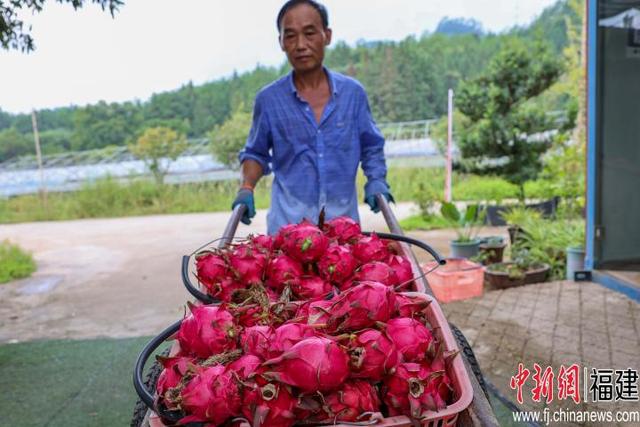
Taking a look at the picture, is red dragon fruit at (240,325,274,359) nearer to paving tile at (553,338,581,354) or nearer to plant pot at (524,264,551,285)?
paving tile at (553,338,581,354)

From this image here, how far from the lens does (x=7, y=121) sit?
20812mm

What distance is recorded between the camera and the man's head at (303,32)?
231cm

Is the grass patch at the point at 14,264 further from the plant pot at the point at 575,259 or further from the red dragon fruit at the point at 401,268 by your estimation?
the red dragon fruit at the point at 401,268

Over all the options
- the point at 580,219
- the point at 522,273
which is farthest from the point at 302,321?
the point at 580,219

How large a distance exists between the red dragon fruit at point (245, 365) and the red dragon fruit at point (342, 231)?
68cm

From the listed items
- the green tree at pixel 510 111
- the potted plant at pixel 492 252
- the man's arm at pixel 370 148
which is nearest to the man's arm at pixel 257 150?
the man's arm at pixel 370 148

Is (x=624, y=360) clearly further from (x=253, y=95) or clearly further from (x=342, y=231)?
(x=253, y=95)

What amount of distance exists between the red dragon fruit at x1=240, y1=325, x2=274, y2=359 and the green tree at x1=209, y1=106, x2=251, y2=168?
52.1 feet

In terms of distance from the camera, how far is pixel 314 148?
8.26 feet

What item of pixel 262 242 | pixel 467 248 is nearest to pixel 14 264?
pixel 467 248

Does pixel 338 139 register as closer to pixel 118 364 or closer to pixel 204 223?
pixel 118 364

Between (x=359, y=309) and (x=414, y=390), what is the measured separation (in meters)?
0.18

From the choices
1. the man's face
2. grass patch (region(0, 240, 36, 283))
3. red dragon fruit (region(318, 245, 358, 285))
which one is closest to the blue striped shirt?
the man's face

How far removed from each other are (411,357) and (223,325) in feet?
1.23
